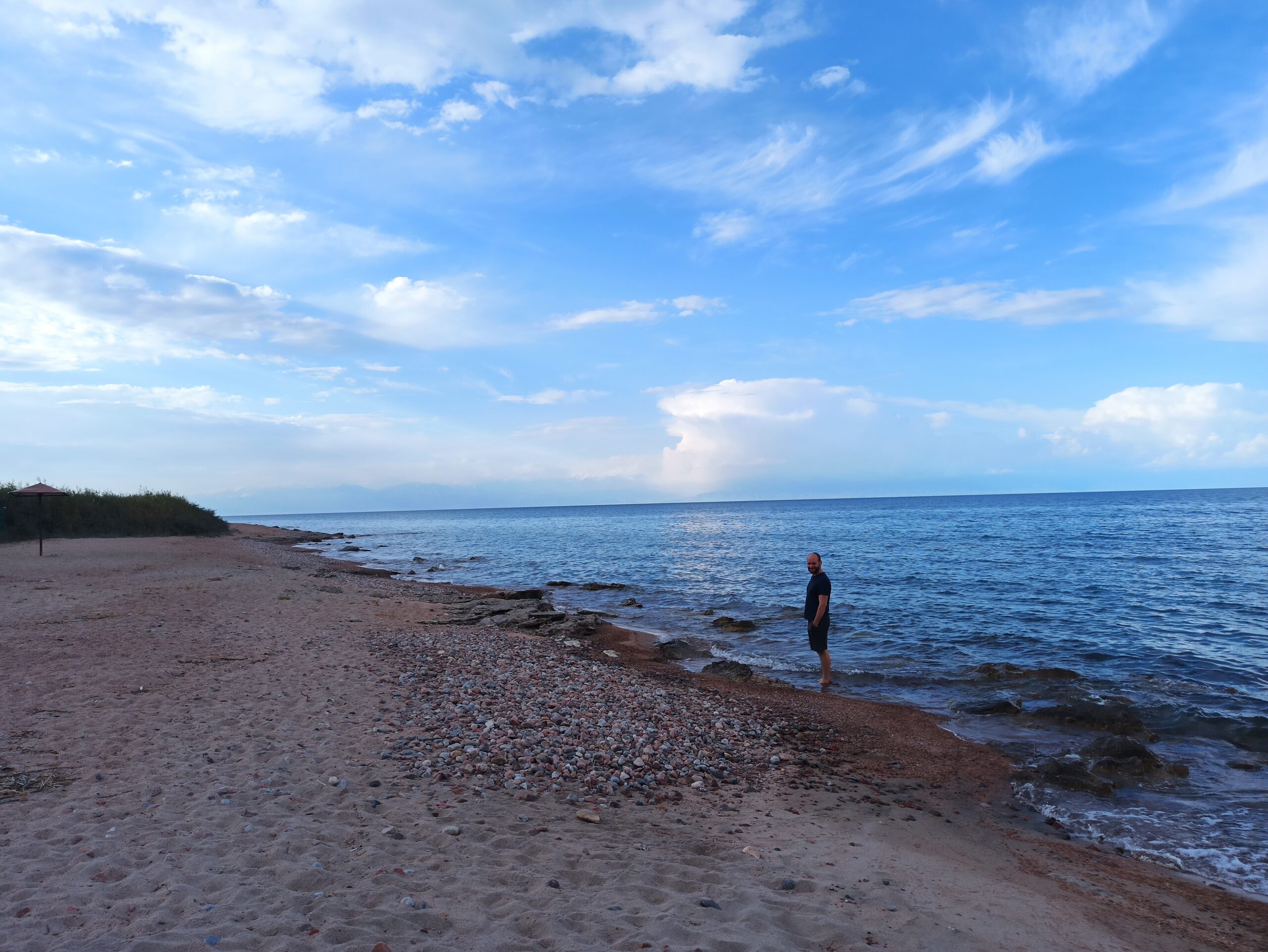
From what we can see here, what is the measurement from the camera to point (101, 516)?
4616 centimetres

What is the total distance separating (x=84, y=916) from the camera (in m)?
4.31

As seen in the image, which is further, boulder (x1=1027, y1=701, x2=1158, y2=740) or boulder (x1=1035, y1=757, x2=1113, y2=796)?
boulder (x1=1027, y1=701, x2=1158, y2=740)

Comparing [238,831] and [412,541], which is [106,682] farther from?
[412,541]

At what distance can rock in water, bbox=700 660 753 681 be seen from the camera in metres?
15.2

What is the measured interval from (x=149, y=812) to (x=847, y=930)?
601 centimetres

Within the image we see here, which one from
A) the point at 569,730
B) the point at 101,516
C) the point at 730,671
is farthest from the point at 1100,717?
the point at 101,516

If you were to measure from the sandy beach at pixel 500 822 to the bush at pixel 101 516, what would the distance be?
3473 centimetres

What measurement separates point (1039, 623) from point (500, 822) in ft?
66.3

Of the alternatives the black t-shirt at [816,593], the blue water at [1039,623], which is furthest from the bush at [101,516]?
the black t-shirt at [816,593]

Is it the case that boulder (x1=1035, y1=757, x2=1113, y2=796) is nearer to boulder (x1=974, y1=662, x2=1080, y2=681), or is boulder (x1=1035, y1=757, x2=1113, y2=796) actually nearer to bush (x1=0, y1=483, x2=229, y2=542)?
boulder (x1=974, y1=662, x2=1080, y2=681)

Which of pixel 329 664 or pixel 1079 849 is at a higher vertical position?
pixel 329 664

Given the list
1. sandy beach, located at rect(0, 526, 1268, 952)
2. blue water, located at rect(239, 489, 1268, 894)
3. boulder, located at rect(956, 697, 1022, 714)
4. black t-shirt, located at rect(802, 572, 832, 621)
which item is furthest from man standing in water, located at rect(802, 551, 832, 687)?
boulder, located at rect(956, 697, 1022, 714)

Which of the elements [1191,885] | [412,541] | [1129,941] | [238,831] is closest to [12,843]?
[238,831]

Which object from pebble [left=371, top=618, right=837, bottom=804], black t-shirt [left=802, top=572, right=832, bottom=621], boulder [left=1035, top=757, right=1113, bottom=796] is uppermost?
black t-shirt [left=802, top=572, right=832, bottom=621]
